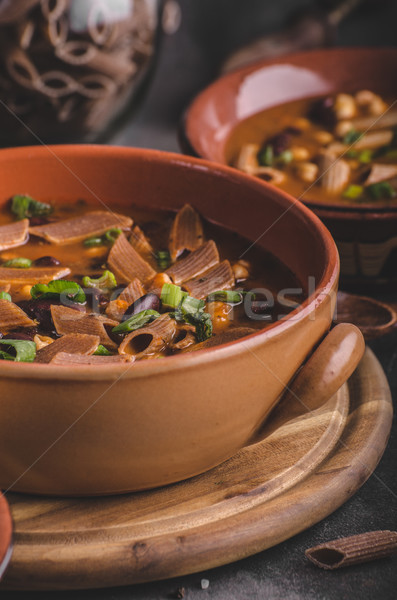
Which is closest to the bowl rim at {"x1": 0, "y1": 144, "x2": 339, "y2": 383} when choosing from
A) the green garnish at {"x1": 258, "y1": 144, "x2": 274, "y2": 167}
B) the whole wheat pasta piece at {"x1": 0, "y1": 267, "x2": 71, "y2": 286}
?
the whole wheat pasta piece at {"x1": 0, "y1": 267, "x2": 71, "y2": 286}

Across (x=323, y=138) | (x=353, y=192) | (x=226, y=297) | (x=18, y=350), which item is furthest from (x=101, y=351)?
(x=323, y=138)

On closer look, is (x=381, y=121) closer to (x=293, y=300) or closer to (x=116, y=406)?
(x=293, y=300)

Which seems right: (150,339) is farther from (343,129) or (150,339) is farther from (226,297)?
(343,129)

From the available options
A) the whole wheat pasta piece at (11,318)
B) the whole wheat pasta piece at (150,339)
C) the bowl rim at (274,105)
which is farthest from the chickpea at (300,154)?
the whole wheat pasta piece at (11,318)

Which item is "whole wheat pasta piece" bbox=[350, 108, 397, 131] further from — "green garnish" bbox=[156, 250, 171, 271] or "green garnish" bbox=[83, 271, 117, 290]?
"green garnish" bbox=[83, 271, 117, 290]

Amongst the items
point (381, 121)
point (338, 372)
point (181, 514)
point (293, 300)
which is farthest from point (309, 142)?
point (181, 514)

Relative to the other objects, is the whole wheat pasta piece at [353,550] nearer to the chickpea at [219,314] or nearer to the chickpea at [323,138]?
the chickpea at [219,314]
